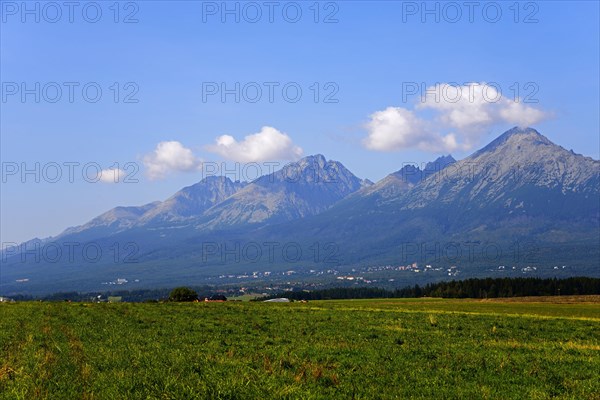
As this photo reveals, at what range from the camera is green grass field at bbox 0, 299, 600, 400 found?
18000 millimetres

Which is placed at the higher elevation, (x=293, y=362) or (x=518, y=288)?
(x=293, y=362)

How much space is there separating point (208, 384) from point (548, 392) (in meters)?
10.8

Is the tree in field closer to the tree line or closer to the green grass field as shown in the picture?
the tree line

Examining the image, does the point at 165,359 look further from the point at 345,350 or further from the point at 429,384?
the point at 429,384

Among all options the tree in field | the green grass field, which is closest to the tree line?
the tree in field

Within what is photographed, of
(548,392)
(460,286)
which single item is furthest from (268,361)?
(460,286)

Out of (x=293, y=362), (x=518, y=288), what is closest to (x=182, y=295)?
(x=293, y=362)

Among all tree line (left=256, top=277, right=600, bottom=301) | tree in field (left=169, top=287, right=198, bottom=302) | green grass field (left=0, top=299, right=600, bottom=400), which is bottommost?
tree line (left=256, top=277, right=600, bottom=301)

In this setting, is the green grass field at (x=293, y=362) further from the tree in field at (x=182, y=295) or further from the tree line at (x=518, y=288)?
the tree line at (x=518, y=288)

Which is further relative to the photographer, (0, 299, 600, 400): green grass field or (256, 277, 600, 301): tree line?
(256, 277, 600, 301): tree line

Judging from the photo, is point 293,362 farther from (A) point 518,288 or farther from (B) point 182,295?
Answer: (A) point 518,288

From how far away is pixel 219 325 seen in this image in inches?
1692

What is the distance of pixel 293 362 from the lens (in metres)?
23.7

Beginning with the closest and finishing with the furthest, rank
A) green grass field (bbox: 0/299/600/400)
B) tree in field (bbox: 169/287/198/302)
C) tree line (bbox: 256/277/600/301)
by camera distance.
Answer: green grass field (bbox: 0/299/600/400)
tree in field (bbox: 169/287/198/302)
tree line (bbox: 256/277/600/301)
